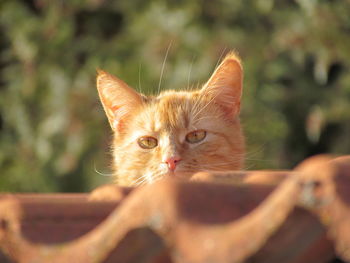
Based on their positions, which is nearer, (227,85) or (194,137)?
(194,137)

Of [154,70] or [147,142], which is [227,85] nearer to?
[147,142]

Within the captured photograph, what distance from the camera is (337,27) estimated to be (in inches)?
197

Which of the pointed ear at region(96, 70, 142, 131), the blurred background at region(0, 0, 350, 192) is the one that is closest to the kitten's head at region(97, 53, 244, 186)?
the pointed ear at region(96, 70, 142, 131)

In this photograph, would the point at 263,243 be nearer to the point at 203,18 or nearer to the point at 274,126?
the point at 274,126

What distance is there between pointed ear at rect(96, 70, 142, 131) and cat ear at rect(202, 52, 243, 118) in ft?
0.97

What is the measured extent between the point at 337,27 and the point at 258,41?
0.61 metres

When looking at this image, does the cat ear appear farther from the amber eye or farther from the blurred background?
the blurred background

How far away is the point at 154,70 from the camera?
17.5 ft

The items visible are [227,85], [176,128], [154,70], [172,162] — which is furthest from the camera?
[154,70]

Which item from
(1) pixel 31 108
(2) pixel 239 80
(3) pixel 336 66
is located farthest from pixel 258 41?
(2) pixel 239 80

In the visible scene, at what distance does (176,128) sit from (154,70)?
2771 millimetres

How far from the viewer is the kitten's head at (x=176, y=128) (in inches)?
101

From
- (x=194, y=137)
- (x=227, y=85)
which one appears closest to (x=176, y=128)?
(x=194, y=137)

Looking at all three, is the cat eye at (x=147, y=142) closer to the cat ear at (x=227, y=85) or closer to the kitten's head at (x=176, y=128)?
the kitten's head at (x=176, y=128)
